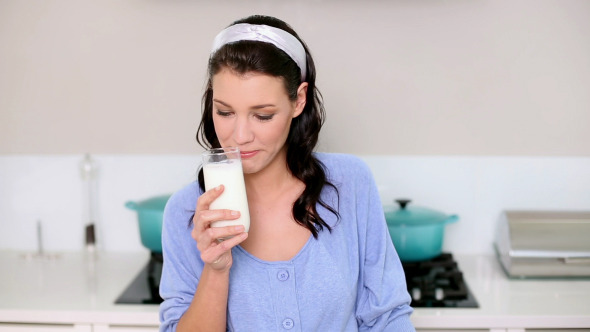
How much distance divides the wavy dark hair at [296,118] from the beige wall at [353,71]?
74 cm

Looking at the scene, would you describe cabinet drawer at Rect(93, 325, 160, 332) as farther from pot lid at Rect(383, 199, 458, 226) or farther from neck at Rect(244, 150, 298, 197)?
pot lid at Rect(383, 199, 458, 226)

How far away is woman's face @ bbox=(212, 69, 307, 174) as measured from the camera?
1.27 metres

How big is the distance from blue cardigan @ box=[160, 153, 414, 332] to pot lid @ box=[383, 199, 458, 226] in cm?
51

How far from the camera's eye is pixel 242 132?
127 centimetres

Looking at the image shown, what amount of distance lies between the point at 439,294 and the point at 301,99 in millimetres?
892

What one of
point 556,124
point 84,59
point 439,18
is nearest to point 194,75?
point 84,59

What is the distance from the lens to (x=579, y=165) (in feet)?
7.52

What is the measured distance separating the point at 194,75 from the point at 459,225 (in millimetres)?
1199

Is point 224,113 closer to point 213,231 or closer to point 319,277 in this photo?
point 213,231

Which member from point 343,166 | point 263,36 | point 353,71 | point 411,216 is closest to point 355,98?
point 353,71

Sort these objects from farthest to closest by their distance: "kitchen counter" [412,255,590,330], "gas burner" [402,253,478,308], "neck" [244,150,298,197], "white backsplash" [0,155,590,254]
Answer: "white backsplash" [0,155,590,254], "gas burner" [402,253,478,308], "kitchen counter" [412,255,590,330], "neck" [244,150,298,197]

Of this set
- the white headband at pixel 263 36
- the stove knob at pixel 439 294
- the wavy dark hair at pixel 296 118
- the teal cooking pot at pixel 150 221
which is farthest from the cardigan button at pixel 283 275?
the teal cooking pot at pixel 150 221

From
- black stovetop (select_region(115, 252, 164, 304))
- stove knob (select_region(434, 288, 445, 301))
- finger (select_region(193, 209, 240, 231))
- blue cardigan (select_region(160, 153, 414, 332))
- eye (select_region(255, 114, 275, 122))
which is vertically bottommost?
stove knob (select_region(434, 288, 445, 301))

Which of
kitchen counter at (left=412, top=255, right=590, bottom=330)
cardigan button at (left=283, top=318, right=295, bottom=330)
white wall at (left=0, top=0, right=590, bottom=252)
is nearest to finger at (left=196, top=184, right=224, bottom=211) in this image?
cardigan button at (left=283, top=318, right=295, bottom=330)
